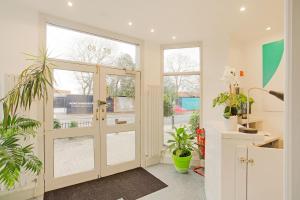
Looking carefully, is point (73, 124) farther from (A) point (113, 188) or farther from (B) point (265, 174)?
(B) point (265, 174)

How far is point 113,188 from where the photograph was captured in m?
2.89

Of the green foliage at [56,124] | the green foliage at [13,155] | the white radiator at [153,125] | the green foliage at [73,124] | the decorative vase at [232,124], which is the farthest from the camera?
the white radiator at [153,125]

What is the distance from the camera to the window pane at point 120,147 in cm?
348

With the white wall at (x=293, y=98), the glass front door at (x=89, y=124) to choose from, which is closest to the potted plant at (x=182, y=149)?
the glass front door at (x=89, y=124)

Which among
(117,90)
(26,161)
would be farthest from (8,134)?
(117,90)

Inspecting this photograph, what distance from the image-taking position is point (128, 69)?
3656 mm

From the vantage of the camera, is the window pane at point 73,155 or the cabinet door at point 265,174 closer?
the cabinet door at point 265,174

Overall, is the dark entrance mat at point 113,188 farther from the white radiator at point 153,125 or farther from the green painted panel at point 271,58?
the green painted panel at point 271,58

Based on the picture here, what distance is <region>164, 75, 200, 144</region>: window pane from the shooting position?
4002 millimetres

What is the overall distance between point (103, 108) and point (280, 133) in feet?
11.0

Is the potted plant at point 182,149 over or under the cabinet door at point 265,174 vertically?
under

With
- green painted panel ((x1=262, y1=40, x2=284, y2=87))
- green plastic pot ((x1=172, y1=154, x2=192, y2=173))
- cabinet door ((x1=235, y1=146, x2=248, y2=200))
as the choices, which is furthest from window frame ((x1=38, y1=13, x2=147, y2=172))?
green painted panel ((x1=262, y1=40, x2=284, y2=87))

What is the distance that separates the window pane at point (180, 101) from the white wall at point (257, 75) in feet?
3.19

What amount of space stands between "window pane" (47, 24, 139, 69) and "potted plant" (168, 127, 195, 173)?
1745mm
